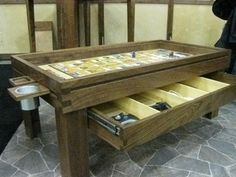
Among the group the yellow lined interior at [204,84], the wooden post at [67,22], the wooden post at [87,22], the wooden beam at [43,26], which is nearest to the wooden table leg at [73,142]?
the yellow lined interior at [204,84]

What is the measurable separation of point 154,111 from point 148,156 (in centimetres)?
43

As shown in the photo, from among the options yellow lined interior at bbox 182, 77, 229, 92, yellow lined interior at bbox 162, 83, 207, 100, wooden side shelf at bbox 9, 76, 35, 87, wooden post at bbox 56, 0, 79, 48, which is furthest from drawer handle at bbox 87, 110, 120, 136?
wooden post at bbox 56, 0, 79, 48

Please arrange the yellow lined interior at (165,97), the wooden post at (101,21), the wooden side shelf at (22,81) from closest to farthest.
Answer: the wooden side shelf at (22,81), the yellow lined interior at (165,97), the wooden post at (101,21)

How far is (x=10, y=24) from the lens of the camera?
362 cm

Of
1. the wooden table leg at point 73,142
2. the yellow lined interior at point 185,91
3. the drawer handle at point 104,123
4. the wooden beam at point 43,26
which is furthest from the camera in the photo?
the wooden beam at point 43,26

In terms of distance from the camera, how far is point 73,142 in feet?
4.03

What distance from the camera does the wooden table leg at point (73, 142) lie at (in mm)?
1191

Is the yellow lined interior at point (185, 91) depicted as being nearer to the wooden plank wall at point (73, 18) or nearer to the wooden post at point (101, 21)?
the wooden plank wall at point (73, 18)

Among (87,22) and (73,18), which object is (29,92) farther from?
(87,22)

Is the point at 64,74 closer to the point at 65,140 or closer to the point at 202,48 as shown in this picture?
the point at 65,140

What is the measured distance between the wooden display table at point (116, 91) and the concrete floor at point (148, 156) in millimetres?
217

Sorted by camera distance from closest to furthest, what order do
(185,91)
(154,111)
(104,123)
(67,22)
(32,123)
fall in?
(104,123), (154,111), (185,91), (32,123), (67,22)

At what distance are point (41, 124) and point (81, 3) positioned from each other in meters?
2.05

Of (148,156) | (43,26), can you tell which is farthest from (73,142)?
(43,26)
